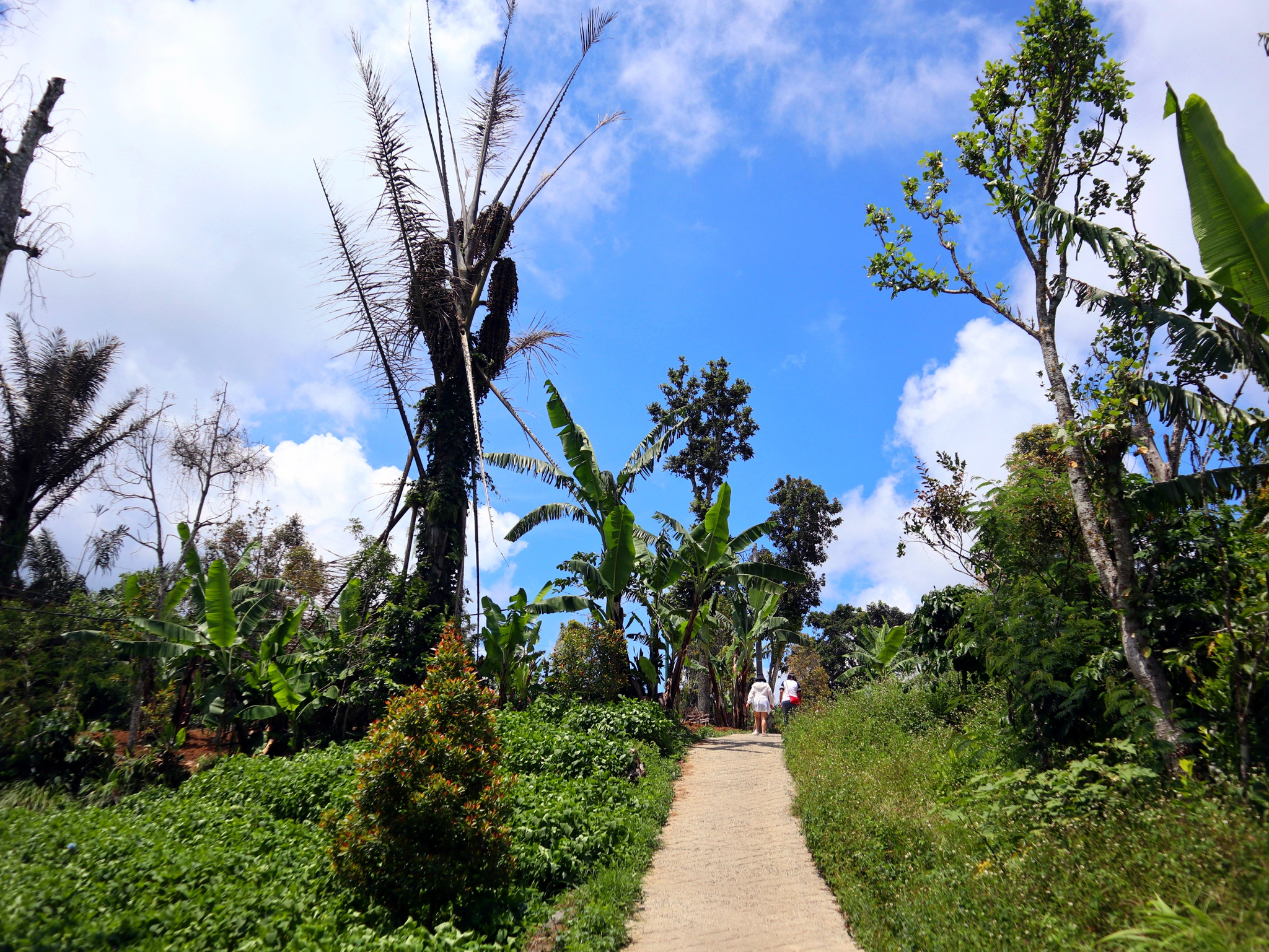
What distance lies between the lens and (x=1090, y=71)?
8492 millimetres

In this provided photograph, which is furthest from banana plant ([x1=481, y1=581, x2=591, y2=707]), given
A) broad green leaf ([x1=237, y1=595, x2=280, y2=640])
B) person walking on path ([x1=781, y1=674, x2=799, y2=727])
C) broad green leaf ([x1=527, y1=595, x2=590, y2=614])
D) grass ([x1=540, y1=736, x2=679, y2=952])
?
person walking on path ([x1=781, y1=674, x2=799, y2=727])

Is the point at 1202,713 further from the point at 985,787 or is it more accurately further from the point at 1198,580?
the point at 985,787

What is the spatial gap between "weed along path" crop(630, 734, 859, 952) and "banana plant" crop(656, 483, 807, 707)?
4.37 m

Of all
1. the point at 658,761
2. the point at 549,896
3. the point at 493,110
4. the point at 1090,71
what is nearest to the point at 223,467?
the point at 493,110

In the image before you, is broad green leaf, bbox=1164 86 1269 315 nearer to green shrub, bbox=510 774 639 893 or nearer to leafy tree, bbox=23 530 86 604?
green shrub, bbox=510 774 639 893

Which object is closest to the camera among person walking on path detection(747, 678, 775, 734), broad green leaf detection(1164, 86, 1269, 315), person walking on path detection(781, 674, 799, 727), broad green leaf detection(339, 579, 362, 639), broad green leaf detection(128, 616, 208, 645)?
broad green leaf detection(1164, 86, 1269, 315)

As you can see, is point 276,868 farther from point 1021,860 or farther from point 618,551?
point 618,551

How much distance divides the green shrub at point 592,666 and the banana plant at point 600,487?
2.09ft

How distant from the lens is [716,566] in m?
14.2

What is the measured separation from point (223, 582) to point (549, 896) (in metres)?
8.66

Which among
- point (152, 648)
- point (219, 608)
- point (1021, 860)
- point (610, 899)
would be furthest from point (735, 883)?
point (152, 648)

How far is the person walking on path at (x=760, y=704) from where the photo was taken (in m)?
16.1

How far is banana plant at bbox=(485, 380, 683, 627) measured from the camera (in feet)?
43.1

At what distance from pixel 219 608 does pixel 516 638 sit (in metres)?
5.41
